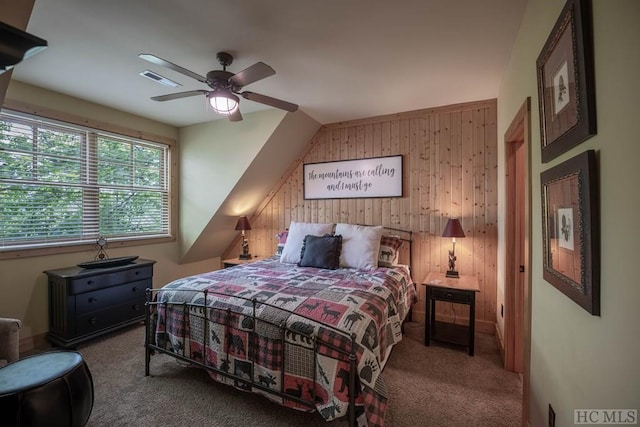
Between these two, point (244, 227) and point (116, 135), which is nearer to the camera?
point (116, 135)

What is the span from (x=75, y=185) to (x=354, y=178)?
10.9 feet

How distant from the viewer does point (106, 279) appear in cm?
299

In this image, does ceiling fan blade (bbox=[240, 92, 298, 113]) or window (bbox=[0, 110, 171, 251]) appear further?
window (bbox=[0, 110, 171, 251])

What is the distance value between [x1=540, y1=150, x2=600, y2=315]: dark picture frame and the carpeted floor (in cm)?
126

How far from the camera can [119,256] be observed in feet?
11.5

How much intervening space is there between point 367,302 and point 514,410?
4.05ft

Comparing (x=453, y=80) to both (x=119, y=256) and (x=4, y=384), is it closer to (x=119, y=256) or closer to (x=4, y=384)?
(x=4, y=384)

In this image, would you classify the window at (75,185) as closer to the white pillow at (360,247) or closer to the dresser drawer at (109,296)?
the dresser drawer at (109,296)

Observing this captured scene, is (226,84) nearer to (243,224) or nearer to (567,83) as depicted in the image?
(567,83)

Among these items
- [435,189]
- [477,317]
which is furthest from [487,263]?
[435,189]

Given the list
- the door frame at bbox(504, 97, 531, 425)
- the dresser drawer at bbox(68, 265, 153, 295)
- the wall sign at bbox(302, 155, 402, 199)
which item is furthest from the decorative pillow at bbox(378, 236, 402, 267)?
the dresser drawer at bbox(68, 265, 153, 295)

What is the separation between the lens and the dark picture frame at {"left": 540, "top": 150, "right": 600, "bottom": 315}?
35.7 inches

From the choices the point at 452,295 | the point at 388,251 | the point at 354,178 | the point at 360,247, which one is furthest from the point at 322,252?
the point at 452,295

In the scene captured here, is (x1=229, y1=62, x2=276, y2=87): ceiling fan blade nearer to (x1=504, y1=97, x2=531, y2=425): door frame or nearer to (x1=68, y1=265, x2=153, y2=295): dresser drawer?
(x1=504, y1=97, x2=531, y2=425): door frame
